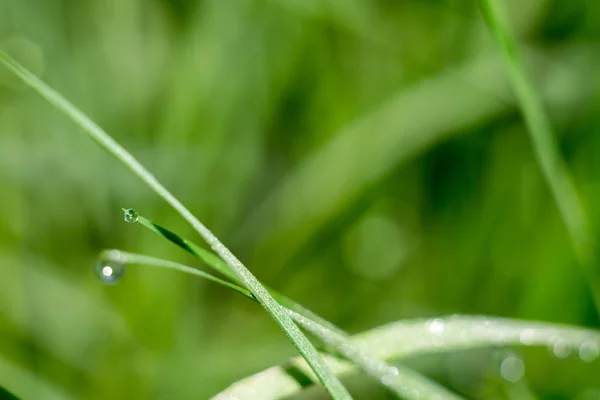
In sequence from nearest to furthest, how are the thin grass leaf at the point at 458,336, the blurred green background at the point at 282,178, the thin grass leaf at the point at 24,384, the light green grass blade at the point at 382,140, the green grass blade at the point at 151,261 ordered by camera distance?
the green grass blade at the point at 151,261
the thin grass leaf at the point at 458,336
the thin grass leaf at the point at 24,384
the blurred green background at the point at 282,178
the light green grass blade at the point at 382,140

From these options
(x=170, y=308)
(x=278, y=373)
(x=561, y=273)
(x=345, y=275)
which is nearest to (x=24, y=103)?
(x=170, y=308)

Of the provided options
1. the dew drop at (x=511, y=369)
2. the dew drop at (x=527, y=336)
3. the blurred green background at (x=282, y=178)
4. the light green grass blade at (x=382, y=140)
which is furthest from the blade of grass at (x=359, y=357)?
the light green grass blade at (x=382, y=140)

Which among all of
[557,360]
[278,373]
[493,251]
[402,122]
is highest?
[402,122]

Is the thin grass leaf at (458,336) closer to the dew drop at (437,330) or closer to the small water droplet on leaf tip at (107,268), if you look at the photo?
the dew drop at (437,330)

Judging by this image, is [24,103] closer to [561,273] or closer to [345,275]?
[345,275]

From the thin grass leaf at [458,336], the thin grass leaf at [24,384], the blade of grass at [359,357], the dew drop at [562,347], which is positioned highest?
the dew drop at [562,347]

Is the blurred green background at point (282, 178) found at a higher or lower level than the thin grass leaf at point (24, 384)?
higher

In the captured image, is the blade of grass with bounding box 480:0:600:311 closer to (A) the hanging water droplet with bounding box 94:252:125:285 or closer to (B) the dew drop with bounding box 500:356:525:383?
(B) the dew drop with bounding box 500:356:525:383
